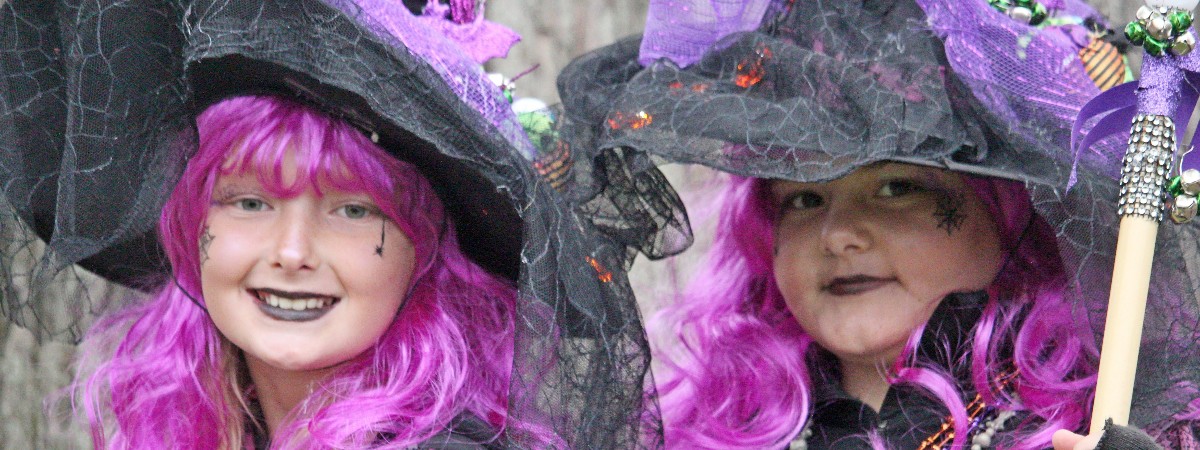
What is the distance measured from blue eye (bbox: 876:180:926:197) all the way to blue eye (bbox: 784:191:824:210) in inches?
4.5

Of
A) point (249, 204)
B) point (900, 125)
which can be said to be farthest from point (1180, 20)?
point (249, 204)

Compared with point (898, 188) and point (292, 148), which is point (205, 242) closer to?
point (292, 148)

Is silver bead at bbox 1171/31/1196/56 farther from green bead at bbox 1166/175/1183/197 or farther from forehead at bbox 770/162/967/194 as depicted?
forehead at bbox 770/162/967/194

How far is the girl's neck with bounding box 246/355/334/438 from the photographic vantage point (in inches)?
92.6

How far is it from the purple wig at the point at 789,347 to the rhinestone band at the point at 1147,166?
0.85ft

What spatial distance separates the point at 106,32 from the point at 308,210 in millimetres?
412

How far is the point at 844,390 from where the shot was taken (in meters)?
2.54

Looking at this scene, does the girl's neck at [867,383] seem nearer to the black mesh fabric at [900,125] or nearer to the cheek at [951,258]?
the cheek at [951,258]

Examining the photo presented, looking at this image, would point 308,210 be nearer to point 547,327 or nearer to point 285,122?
point 285,122

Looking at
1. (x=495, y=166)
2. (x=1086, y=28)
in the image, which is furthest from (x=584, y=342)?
(x=1086, y=28)

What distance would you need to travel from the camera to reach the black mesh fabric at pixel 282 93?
6.49ft

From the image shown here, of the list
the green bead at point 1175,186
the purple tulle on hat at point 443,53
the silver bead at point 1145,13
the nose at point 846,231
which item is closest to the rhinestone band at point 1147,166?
the green bead at point 1175,186

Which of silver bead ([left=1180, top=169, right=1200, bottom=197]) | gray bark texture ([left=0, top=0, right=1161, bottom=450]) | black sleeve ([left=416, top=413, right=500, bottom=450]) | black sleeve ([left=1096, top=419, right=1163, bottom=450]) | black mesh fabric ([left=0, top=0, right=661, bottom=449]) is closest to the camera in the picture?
black sleeve ([left=1096, top=419, right=1163, bottom=450])

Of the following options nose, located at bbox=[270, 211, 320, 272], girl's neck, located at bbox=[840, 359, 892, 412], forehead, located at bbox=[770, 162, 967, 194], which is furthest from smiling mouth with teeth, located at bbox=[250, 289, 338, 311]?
girl's neck, located at bbox=[840, 359, 892, 412]
